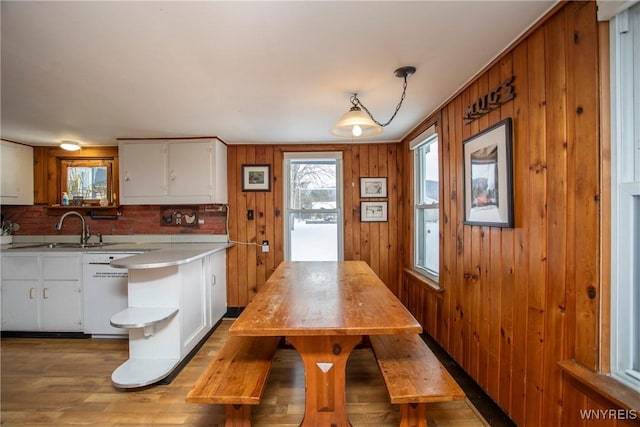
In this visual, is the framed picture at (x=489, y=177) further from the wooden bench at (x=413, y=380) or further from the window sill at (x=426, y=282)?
the wooden bench at (x=413, y=380)

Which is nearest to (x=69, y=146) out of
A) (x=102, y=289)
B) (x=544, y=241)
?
(x=102, y=289)

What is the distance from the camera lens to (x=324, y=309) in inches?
57.9

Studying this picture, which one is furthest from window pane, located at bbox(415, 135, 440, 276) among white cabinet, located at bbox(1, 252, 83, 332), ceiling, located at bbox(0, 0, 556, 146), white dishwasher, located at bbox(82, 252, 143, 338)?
white cabinet, located at bbox(1, 252, 83, 332)

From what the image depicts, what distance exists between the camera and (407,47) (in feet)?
4.84

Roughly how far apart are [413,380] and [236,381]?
903mm

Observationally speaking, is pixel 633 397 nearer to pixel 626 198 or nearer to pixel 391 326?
pixel 626 198

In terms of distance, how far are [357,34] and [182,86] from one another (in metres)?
1.29

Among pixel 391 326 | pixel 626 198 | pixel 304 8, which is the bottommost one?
pixel 391 326

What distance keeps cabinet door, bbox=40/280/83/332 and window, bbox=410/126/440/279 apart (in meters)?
3.70

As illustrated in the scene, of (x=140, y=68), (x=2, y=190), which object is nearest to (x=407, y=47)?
(x=140, y=68)

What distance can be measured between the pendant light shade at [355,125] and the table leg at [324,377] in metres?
1.28

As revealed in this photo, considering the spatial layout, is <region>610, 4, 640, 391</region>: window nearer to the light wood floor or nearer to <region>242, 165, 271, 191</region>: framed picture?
the light wood floor

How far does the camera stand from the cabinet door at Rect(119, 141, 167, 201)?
10.6ft

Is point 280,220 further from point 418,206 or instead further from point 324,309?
point 324,309
